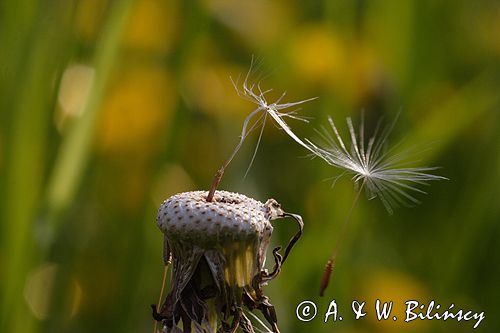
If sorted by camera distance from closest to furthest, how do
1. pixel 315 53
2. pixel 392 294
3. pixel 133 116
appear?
pixel 392 294 → pixel 133 116 → pixel 315 53

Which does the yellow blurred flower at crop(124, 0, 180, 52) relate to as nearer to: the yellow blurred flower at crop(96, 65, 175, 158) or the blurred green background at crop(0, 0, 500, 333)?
the blurred green background at crop(0, 0, 500, 333)

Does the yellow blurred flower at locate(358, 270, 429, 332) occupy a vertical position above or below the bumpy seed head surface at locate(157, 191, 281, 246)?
below

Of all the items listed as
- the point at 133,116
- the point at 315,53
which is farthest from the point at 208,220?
the point at 315,53

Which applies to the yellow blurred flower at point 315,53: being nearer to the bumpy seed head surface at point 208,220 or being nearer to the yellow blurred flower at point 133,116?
the yellow blurred flower at point 133,116

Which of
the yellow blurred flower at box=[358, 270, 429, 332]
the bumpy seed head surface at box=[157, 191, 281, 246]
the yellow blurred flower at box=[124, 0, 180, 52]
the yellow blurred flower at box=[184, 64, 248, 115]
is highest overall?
the yellow blurred flower at box=[124, 0, 180, 52]

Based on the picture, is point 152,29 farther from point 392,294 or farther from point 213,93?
point 392,294

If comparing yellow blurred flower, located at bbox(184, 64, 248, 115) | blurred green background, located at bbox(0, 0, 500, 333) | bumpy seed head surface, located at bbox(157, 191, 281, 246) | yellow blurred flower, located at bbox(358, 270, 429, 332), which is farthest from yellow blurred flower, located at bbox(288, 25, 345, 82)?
bumpy seed head surface, located at bbox(157, 191, 281, 246)

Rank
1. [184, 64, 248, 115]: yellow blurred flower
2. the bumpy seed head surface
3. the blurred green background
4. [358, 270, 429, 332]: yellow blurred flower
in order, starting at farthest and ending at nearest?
[184, 64, 248, 115]: yellow blurred flower
[358, 270, 429, 332]: yellow blurred flower
the blurred green background
the bumpy seed head surface

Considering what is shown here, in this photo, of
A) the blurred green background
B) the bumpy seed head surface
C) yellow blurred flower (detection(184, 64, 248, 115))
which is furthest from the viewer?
yellow blurred flower (detection(184, 64, 248, 115))
